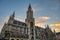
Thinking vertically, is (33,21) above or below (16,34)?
above

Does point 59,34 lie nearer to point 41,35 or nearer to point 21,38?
point 41,35

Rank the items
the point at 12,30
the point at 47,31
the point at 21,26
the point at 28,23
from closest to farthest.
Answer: the point at 12,30 → the point at 21,26 → the point at 28,23 → the point at 47,31

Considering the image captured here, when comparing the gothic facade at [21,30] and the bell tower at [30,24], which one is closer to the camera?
the gothic facade at [21,30]

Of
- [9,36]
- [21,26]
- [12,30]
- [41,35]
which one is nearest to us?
[9,36]

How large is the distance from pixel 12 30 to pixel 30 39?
1174cm

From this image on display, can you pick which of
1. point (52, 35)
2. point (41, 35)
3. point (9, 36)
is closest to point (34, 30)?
point (41, 35)

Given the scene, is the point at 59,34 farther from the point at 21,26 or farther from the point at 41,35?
the point at 21,26

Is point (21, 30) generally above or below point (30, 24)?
Answer: below

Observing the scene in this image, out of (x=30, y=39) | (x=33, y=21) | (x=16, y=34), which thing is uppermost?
(x=33, y=21)

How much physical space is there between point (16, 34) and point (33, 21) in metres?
14.6

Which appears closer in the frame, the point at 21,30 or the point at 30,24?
the point at 21,30

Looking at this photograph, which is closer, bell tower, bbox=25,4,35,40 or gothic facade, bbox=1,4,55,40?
gothic facade, bbox=1,4,55,40

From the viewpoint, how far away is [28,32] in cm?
4644

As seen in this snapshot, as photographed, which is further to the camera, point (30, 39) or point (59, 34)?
point (59, 34)
